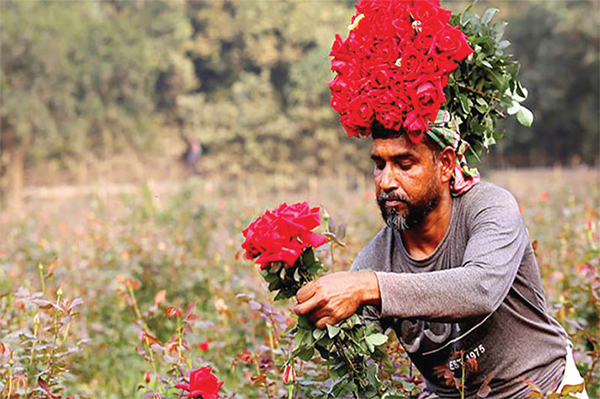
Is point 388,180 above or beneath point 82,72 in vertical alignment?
above

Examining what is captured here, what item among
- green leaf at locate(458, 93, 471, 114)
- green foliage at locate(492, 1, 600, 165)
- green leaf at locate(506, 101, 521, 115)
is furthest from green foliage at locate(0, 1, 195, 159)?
green leaf at locate(458, 93, 471, 114)

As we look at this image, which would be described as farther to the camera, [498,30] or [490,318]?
[498,30]

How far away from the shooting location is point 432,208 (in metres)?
1.98

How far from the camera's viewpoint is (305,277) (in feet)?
5.33

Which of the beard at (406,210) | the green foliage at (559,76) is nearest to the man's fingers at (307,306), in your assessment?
the beard at (406,210)

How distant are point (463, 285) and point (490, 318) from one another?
403mm

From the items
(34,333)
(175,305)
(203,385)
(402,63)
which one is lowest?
(175,305)

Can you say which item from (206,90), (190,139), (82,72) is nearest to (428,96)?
(82,72)

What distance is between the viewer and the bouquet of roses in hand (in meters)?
1.54

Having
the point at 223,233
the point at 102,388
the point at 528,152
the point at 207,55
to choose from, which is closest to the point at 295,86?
the point at 207,55

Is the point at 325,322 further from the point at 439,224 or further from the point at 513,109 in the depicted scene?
the point at 513,109

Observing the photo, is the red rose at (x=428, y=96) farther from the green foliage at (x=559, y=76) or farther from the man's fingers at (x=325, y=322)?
the green foliage at (x=559, y=76)

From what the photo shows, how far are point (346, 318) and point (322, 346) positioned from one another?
10 cm

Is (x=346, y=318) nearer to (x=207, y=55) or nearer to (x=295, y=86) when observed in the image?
(x=295, y=86)
